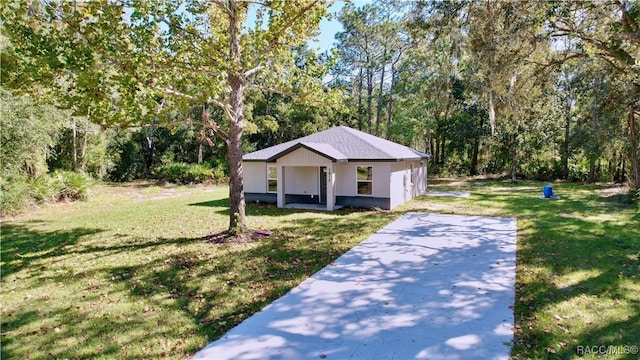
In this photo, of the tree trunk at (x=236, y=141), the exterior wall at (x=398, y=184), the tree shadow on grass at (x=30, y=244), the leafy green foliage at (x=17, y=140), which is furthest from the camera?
the exterior wall at (x=398, y=184)

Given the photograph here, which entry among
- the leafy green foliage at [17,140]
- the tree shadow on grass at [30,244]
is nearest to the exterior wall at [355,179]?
the tree shadow on grass at [30,244]

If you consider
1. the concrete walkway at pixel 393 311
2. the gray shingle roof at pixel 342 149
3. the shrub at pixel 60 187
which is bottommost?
the concrete walkway at pixel 393 311

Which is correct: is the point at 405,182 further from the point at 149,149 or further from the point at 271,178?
the point at 149,149

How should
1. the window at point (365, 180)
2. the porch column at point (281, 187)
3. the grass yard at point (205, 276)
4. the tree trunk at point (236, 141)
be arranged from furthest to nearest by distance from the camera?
the porch column at point (281, 187) < the window at point (365, 180) < the tree trunk at point (236, 141) < the grass yard at point (205, 276)

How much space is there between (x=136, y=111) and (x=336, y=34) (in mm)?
25810

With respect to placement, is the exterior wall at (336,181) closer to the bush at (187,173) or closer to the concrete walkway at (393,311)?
the concrete walkway at (393,311)

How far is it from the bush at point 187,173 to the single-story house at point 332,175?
9141mm

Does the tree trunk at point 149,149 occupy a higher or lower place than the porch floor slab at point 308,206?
higher

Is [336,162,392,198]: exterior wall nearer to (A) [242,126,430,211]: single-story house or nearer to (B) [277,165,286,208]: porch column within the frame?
(A) [242,126,430,211]: single-story house

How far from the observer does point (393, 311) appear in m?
4.98

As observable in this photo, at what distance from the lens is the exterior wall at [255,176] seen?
1553 centimetres

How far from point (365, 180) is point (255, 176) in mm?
4862

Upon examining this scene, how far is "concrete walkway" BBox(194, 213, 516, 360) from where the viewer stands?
4.01 meters

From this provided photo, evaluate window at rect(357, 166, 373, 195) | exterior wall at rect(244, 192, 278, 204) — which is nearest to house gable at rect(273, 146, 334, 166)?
window at rect(357, 166, 373, 195)
